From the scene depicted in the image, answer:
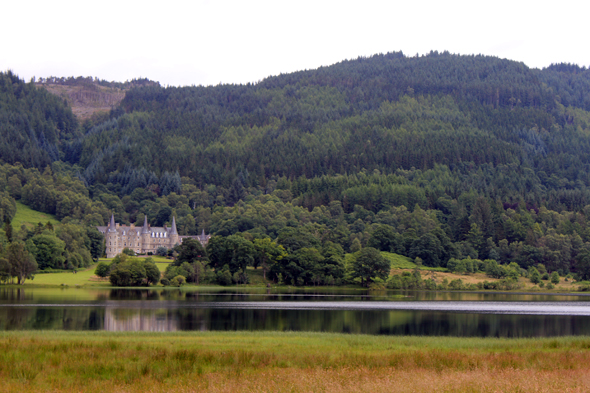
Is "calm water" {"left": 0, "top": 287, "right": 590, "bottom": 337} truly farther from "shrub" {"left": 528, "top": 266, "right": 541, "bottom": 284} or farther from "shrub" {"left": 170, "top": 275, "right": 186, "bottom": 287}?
"shrub" {"left": 528, "top": 266, "right": 541, "bottom": 284}

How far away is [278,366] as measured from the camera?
98.0ft

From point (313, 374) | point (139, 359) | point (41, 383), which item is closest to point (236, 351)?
point (139, 359)

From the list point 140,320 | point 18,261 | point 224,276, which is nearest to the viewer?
Result: point 140,320

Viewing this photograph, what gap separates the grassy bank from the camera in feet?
78.3

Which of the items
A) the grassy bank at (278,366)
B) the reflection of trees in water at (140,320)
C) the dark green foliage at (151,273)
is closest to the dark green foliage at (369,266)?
the dark green foliage at (151,273)

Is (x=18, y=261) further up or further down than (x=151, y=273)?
further up

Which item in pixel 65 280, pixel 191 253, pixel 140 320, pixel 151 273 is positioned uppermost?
pixel 191 253

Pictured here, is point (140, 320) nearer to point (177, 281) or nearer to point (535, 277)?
point (177, 281)

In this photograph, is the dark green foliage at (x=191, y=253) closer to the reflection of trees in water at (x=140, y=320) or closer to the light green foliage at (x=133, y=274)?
the light green foliage at (x=133, y=274)

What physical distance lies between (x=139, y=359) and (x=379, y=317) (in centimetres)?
4001

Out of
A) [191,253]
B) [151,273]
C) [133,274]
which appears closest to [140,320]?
[133,274]

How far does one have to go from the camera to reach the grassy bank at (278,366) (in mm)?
23875

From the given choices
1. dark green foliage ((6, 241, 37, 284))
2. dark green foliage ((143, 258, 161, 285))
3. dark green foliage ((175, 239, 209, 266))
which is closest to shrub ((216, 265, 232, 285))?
dark green foliage ((175, 239, 209, 266))

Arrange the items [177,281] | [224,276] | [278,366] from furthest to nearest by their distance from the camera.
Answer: [224,276] < [177,281] < [278,366]
